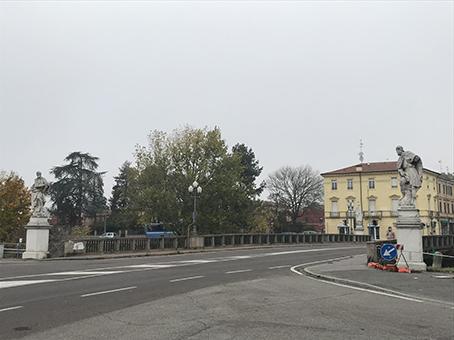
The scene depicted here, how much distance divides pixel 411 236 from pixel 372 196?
8412 cm

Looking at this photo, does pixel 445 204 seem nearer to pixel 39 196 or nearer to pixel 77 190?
pixel 77 190

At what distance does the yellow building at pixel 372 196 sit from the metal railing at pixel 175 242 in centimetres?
4621

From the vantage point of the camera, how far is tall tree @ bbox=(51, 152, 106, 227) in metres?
84.2

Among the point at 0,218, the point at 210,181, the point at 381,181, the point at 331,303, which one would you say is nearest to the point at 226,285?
the point at 331,303

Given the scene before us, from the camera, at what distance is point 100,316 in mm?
8734

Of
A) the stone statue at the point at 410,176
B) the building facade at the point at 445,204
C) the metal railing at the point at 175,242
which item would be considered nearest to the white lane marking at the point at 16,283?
the stone statue at the point at 410,176

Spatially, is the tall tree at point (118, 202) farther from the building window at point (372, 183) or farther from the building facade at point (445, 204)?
the building facade at point (445, 204)

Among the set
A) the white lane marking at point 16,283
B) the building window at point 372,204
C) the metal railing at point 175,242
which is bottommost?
the white lane marking at point 16,283

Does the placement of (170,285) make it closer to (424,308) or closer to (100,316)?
(100,316)

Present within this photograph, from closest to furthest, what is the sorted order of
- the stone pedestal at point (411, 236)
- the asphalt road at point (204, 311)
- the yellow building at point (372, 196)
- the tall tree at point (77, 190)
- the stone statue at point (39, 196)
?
the asphalt road at point (204, 311), the stone pedestal at point (411, 236), the stone statue at point (39, 196), the tall tree at point (77, 190), the yellow building at point (372, 196)

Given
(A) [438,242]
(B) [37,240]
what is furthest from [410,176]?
(A) [438,242]

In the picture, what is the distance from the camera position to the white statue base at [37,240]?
1071 inches

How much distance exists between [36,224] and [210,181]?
1206 inches

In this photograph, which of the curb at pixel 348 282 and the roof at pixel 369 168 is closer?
the curb at pixel 348 282
